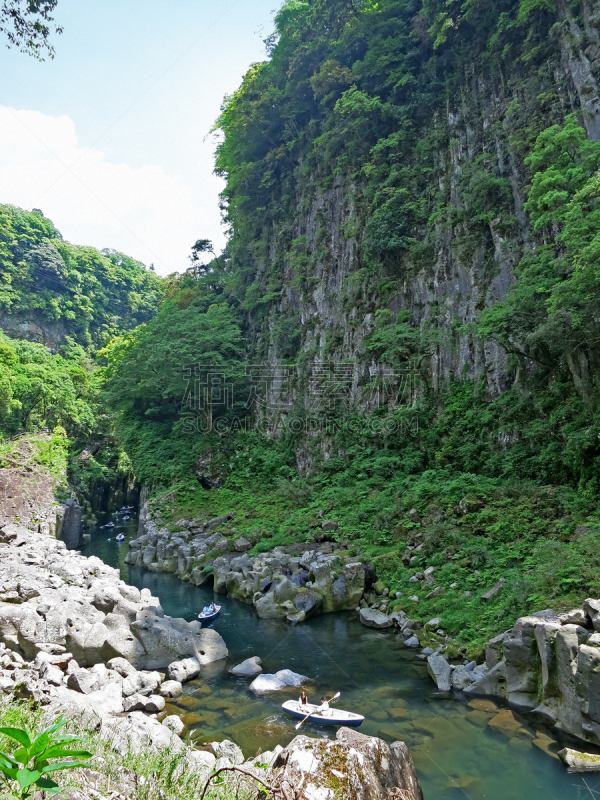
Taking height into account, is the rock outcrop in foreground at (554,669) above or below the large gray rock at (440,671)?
above

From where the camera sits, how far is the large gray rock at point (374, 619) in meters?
10.6

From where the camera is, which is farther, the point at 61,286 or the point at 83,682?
the point at 61,286

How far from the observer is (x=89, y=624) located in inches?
354

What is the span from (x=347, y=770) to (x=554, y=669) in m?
4.33

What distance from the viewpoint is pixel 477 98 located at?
59.2ft

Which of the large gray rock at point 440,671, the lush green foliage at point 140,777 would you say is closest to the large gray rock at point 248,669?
the large gray rock at point 440,671

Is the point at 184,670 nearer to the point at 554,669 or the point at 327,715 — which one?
the point at 327,715

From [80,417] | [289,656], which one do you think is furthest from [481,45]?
[80,417]

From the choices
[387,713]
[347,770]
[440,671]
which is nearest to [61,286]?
[440,671]

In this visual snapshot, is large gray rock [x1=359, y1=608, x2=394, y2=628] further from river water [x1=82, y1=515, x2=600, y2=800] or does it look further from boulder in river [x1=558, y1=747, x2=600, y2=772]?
boulder in river [x1=558, y1=747, x2=600, y2=772]

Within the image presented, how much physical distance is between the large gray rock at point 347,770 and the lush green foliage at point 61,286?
39.2 meters

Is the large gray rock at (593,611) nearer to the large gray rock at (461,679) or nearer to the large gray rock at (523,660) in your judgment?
the large gray rock at (523,660)

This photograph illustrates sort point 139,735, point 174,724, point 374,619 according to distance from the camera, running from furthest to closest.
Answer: point 374,619 → point 174,724 → point 139,735

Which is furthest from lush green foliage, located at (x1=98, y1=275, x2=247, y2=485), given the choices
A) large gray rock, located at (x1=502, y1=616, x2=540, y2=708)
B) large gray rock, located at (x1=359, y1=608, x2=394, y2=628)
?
large gray rock, located at (x1=502, y1=616, x2=540, y2=708)
